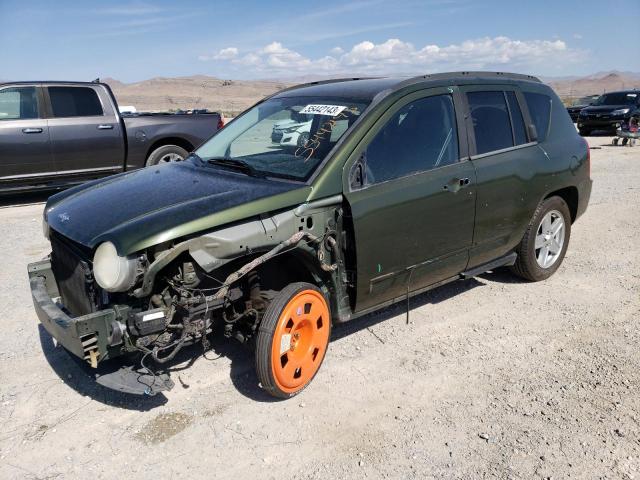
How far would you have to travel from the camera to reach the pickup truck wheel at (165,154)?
9.76 meters

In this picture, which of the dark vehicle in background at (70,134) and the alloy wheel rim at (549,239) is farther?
the dark vehicle in background at (70,134)

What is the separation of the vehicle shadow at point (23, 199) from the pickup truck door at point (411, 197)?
7.58m

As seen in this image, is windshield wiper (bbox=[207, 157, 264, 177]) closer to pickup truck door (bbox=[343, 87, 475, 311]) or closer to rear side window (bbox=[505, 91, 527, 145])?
pickup truck door (bbox=[343, 87, 475, 311])

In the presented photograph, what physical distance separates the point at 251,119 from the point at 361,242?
67.4 inches

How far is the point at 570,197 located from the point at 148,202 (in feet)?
13.3

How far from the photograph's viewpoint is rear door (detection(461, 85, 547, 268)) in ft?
14.3

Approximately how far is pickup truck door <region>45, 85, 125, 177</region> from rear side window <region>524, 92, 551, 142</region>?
6.81 metres

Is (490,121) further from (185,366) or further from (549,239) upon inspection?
(185,366)

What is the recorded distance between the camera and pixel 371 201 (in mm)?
3576

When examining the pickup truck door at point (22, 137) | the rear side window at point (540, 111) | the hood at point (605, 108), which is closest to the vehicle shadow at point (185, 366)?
the rear side window at point (540, 111)

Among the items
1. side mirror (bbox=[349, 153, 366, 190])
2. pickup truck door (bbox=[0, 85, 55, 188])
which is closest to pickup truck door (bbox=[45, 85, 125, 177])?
pickup truck door (bbox=[0, 85, 55, 188])

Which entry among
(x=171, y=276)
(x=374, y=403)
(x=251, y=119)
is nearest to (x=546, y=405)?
(x=374, y=403)

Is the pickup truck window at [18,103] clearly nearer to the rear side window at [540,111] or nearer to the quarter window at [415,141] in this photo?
the quarter window at [415,141]

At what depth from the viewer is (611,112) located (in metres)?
19.7
